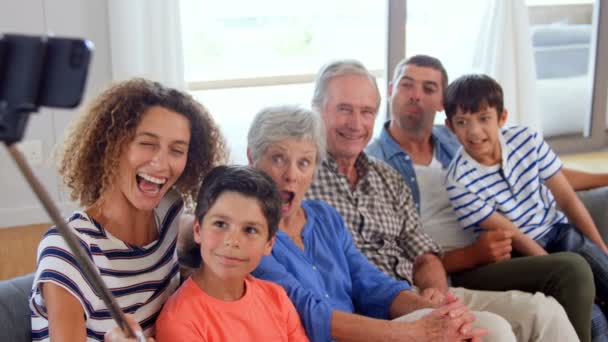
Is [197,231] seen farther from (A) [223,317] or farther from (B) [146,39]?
(B) [146,39]

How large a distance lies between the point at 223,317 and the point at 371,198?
2.53 feet

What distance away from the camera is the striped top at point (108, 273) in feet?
4.32

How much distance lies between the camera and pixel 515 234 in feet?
7.26

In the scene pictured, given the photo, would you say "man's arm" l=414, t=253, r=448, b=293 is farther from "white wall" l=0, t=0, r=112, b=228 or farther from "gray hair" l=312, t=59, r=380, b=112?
"white wall" l=0, t=0, r=112, b=228

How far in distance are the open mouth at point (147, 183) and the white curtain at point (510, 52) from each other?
9.69 ft

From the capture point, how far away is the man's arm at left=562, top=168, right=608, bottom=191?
2.58 meters

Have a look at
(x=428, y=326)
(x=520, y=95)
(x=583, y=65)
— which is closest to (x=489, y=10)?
(x=520, y=95)

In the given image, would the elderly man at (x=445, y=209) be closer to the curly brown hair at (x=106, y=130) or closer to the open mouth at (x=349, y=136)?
the open mouth at (x=349, y=136)

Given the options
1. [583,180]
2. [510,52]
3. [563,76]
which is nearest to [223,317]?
[583,180]

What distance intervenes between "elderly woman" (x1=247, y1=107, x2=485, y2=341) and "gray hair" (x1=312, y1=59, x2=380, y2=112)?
379 millimetres

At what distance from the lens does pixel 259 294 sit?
1.52 meters

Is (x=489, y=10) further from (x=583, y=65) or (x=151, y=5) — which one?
(x=151, y=5)

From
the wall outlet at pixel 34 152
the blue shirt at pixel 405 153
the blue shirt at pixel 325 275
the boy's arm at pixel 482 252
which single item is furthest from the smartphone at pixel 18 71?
the wall outlet at pixel 34 152

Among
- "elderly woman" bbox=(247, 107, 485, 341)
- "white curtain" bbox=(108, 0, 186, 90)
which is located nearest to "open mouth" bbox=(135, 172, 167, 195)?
"elderly woman" bbox=(247, 107, 485, 341)
